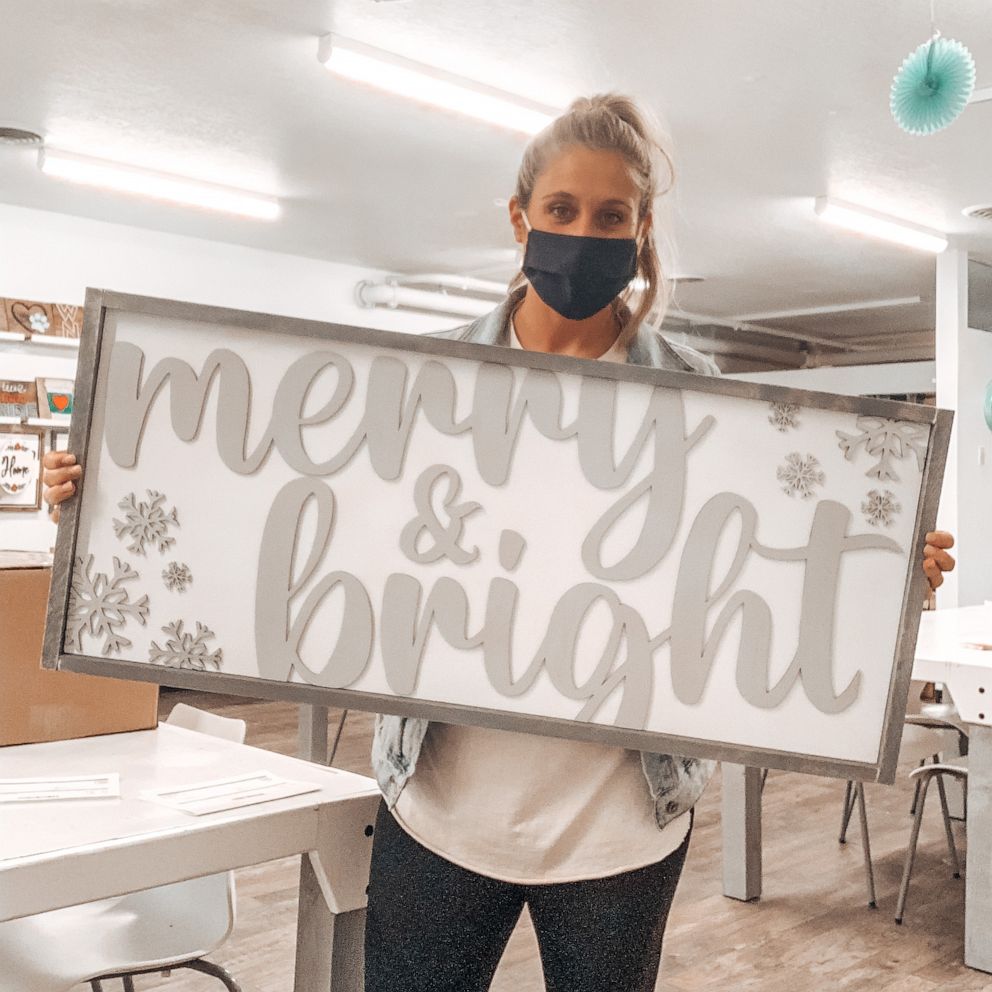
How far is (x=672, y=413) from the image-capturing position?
1.26 metres

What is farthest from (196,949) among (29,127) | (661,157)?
(29,127)

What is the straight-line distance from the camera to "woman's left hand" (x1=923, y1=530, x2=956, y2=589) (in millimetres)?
1207

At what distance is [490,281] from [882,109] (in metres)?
5.12

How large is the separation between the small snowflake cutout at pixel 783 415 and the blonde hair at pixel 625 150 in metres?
0.19

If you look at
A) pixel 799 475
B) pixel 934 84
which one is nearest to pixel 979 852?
pixel 934 84

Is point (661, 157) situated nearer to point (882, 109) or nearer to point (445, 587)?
point (445, 587)

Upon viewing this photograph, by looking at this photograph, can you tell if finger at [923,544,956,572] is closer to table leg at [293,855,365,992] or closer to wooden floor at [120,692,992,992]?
table leg at [293,855,365,992]

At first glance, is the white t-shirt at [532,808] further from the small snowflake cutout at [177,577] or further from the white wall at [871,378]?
the white wall at [871,378]

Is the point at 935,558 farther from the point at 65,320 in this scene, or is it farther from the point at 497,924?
the point at 65,320

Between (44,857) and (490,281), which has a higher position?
(490,281)

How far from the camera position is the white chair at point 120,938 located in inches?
65.9

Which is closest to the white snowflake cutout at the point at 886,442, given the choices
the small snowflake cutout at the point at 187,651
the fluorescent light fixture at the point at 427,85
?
the small snowflake cutout at the point at 187,651

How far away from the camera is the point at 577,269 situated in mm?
1223

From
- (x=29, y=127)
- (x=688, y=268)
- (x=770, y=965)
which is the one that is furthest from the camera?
(x=688, y=268)
